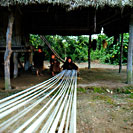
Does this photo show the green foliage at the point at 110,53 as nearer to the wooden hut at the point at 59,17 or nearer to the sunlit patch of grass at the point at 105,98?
the wooden hut at the point at 59,17

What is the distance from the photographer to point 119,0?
2256 millimetres

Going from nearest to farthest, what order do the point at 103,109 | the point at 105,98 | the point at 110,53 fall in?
the point at 103,109 → the point at 105,98 → the point at 110,53

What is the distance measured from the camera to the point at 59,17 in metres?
4.07

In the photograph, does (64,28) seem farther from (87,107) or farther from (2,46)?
(87,107)

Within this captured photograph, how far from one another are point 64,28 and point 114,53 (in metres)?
3.68

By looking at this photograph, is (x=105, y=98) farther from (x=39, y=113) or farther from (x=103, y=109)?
(x=39, y=113)

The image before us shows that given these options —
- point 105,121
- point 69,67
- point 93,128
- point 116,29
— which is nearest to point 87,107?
point 105,121

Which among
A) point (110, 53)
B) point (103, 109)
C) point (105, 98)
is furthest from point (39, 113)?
point (110, 53)

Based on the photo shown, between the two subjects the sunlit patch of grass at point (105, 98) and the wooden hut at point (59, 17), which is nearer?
the sunlit patch of grass at point (105, 98)

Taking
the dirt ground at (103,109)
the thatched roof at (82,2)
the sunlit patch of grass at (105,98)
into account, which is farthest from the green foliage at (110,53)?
the sunlit patch of grass at (105,98)

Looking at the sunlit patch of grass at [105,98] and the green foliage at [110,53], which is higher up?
the green foliage at [110,53]

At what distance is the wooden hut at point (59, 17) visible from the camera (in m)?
2.27

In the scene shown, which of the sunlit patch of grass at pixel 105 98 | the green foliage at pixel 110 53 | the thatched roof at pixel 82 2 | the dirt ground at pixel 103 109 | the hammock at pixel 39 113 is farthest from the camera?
the green foliage at pixel 110 53

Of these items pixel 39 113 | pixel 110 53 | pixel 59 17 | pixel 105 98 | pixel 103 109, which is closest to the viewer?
pixel 39 113
